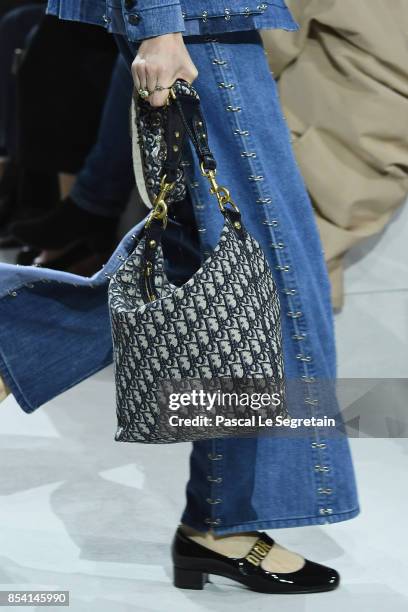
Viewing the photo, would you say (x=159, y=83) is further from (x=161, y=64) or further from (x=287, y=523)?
(x=287, y=523)

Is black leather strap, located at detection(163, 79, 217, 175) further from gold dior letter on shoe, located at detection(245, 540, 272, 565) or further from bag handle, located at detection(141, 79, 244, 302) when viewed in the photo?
gold dior letter on shoe, located at detection(245, 540, 272, 565)

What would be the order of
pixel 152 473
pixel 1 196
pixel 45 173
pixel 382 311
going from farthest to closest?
1. pixel 1 196
2. pixel 45 173
3. pixel 382 311
4. pixel 152 473

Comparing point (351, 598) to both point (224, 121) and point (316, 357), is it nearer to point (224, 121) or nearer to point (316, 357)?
point (316, 357)

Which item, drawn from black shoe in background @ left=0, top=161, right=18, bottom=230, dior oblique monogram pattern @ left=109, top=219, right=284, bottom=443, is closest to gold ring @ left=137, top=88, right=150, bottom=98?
dior oblique monogram pattern @ left=109, top=219, right=284, bottom=443

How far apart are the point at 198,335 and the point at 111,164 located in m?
1.34

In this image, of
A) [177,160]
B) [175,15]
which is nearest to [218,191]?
[177,160]

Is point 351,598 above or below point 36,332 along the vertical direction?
below

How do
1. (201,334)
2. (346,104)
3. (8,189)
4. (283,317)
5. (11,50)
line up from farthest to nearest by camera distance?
(8,189) < (11,50) < (346,104) < (283,317) < (201,334)

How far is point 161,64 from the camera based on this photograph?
3.10 feet

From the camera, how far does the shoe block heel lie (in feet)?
3.66

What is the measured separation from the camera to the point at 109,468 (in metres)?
1.46

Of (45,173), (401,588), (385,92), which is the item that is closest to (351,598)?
(401,588)

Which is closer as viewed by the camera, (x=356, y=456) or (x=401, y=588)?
(x=401, y=588)

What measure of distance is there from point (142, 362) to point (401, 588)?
405mm
